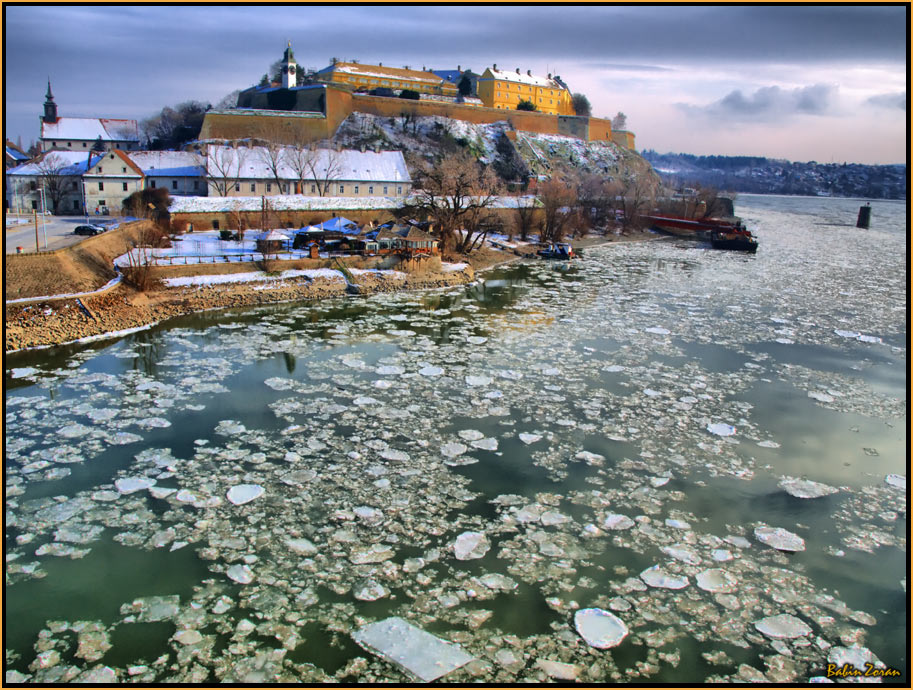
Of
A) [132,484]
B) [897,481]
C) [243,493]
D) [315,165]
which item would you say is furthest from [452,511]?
[315,165]

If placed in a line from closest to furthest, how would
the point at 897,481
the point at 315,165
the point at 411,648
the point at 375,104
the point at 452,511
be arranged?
the point at 411,648 < the point at 452,511 < the point at 897,481 < the point at 315,165 < the point at 375,104

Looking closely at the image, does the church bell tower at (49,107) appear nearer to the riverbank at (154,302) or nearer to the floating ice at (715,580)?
the riverbank at (154,302)

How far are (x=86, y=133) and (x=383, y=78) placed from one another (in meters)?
30.6

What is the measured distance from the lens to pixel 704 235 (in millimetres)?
53188

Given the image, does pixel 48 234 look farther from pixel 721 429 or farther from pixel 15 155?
pixel 15 155

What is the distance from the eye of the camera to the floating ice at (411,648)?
20.7 ft

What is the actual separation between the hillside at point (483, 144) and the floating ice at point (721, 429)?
39.0 meters

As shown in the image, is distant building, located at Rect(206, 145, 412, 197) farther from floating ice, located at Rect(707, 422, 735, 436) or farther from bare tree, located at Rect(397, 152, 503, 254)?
floating ice, located at Rect(707, 422, 735, 436)

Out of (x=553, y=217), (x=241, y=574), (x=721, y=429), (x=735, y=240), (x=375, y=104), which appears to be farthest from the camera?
(x=375, y=104)

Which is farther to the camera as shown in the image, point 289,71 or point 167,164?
point 289,71

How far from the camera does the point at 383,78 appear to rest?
217 feet

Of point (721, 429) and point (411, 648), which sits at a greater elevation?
point (721, 429)

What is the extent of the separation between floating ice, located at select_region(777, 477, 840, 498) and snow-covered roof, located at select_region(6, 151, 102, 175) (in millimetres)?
35405

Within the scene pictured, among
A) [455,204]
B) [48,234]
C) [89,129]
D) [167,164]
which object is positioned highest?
[89,129]
